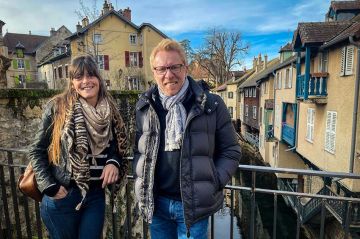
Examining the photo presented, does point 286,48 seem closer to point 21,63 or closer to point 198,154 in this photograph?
point 198,154

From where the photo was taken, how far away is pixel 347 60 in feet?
34.0

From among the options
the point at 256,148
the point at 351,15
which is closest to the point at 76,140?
the point at 351,15

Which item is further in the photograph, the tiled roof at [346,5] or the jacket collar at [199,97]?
the tiled roof at [346,5]

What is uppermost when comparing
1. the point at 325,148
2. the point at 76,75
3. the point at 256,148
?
the point at 76,75

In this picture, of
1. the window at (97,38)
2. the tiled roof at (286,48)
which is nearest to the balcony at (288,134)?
the tiled roof at (286,48)

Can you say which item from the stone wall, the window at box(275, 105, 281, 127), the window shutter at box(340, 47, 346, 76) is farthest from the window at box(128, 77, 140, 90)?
the stone wall

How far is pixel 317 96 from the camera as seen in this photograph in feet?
40.3

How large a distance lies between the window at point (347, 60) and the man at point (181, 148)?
10350mm

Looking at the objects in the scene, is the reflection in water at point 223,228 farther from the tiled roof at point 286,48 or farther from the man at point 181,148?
the tiled roof at point 286,48

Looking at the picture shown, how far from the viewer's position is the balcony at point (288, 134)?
16913 mm

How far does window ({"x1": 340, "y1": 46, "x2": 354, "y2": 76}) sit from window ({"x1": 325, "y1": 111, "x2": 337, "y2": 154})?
6.16ft

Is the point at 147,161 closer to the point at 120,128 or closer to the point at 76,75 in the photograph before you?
the point at 120,128

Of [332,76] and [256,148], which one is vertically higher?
[332,76]

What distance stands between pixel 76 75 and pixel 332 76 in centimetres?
1234
